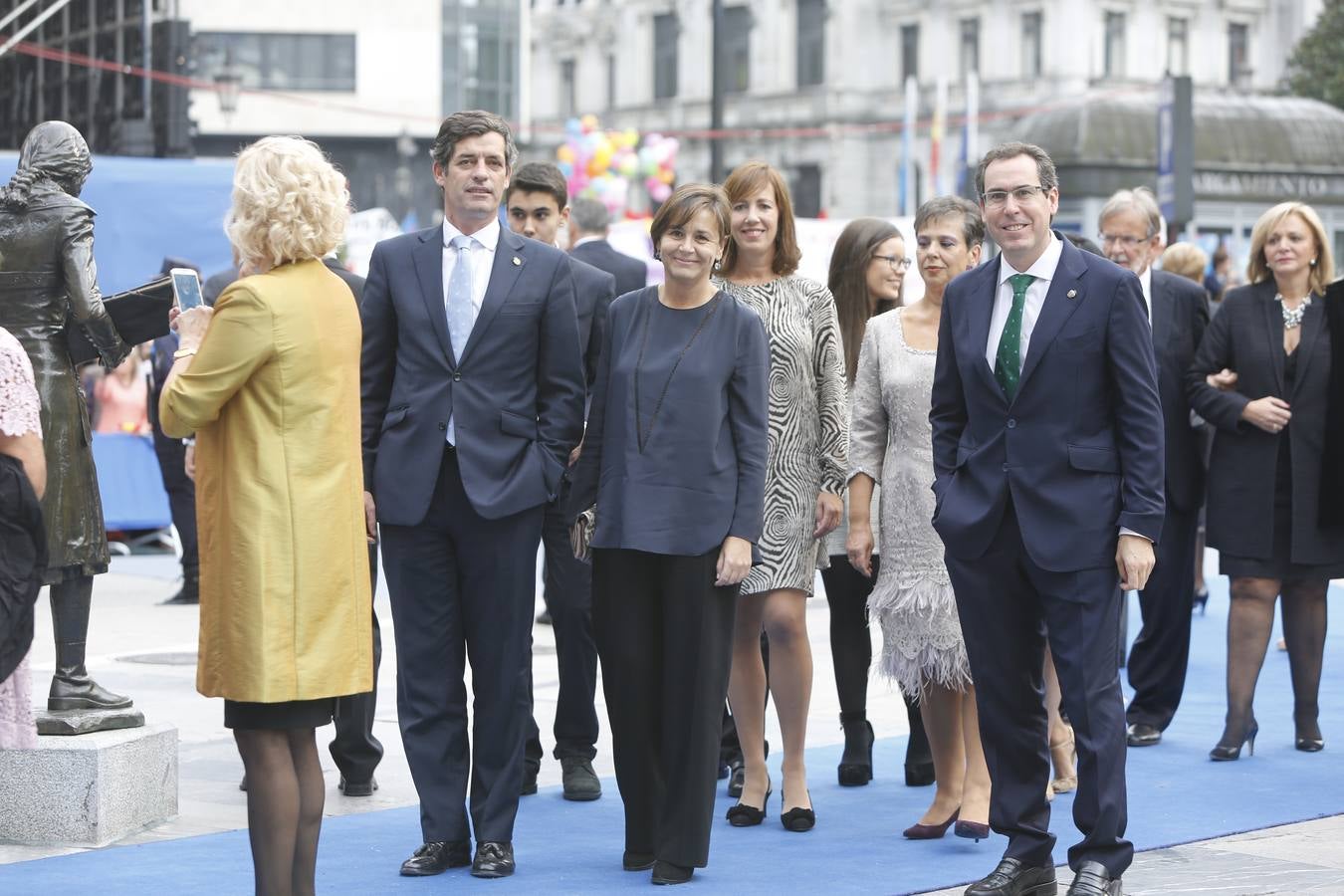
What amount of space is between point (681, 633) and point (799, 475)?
94 centimetres

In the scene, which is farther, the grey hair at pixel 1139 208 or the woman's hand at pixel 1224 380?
the grey hair at pixel 1139 208

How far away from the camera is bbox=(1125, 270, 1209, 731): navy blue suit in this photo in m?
7.95

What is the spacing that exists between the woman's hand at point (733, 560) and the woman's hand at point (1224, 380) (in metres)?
2.73

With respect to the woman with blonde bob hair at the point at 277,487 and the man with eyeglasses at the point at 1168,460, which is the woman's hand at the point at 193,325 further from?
the man with eyeglasses at the point at 1168,460

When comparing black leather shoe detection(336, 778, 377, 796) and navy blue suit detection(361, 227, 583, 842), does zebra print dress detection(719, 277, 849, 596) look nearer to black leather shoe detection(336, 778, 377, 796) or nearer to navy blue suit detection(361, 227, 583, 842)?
navy blue suit detection(361, 227, 583, 842)

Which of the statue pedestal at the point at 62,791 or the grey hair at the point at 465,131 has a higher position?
the grey hair at the point at 465,131

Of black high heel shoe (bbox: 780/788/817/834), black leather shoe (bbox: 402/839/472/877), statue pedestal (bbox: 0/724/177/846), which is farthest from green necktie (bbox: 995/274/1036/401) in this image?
statue pedestal (bbox: 0/724/177/846)

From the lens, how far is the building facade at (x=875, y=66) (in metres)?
69.1

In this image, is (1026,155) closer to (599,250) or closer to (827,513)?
(827,513)

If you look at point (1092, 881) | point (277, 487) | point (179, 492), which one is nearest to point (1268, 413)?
point (1092, 881)

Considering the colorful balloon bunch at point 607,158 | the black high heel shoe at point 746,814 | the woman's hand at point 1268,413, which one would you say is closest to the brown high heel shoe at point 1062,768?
the black high heel shoe at point 746,814

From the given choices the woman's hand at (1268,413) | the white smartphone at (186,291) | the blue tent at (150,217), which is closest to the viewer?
the white smartphone at (186,291)

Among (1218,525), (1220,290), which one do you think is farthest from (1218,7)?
(1218,525)

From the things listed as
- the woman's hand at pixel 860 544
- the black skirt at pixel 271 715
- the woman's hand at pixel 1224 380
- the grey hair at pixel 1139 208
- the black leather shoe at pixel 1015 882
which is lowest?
the black leather shoe at pixel 1015 882
